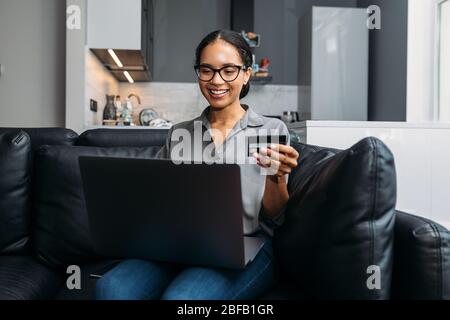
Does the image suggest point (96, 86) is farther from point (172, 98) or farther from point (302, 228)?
point (302, 228)

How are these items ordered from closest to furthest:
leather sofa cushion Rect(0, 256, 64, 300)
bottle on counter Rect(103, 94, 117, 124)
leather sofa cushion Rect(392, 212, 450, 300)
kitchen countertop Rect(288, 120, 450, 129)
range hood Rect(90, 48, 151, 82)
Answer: leather sofa cushion Rect(392, 212, 450, 300), leather sofa cushion Rect(0, 256, 64, 300), kitchen countertop Rect(288, 120, 450, 129), range hood Rect(90, 48, 151, 82), bottle on counter Rect(103, 94, 117, 124)

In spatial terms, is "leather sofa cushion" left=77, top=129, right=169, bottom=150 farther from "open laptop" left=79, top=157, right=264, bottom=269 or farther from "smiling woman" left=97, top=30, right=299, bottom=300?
"open laptop" left=79, top=157, right=264, bottom=269

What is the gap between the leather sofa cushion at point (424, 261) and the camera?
846 mm

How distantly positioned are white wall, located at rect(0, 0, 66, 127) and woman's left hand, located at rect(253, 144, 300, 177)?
2.79 metres

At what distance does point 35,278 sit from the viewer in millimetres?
1304

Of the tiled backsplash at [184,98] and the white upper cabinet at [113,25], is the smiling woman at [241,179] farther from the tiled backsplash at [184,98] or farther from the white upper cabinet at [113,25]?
the tiled backsplash at [184,98]

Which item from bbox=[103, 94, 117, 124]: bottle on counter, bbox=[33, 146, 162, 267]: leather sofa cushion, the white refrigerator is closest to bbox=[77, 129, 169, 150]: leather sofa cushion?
bbox=[33, 146, 162, 267]: leather sofa cushion

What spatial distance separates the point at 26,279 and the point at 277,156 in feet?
2.73

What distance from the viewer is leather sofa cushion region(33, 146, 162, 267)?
56.6 inches

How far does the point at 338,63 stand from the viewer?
13.6 ft

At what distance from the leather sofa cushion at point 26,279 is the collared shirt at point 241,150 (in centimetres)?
52

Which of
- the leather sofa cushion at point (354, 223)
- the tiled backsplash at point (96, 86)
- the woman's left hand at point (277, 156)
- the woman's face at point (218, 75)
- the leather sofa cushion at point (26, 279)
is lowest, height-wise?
the leather sofa cushion at point (26, 279)
